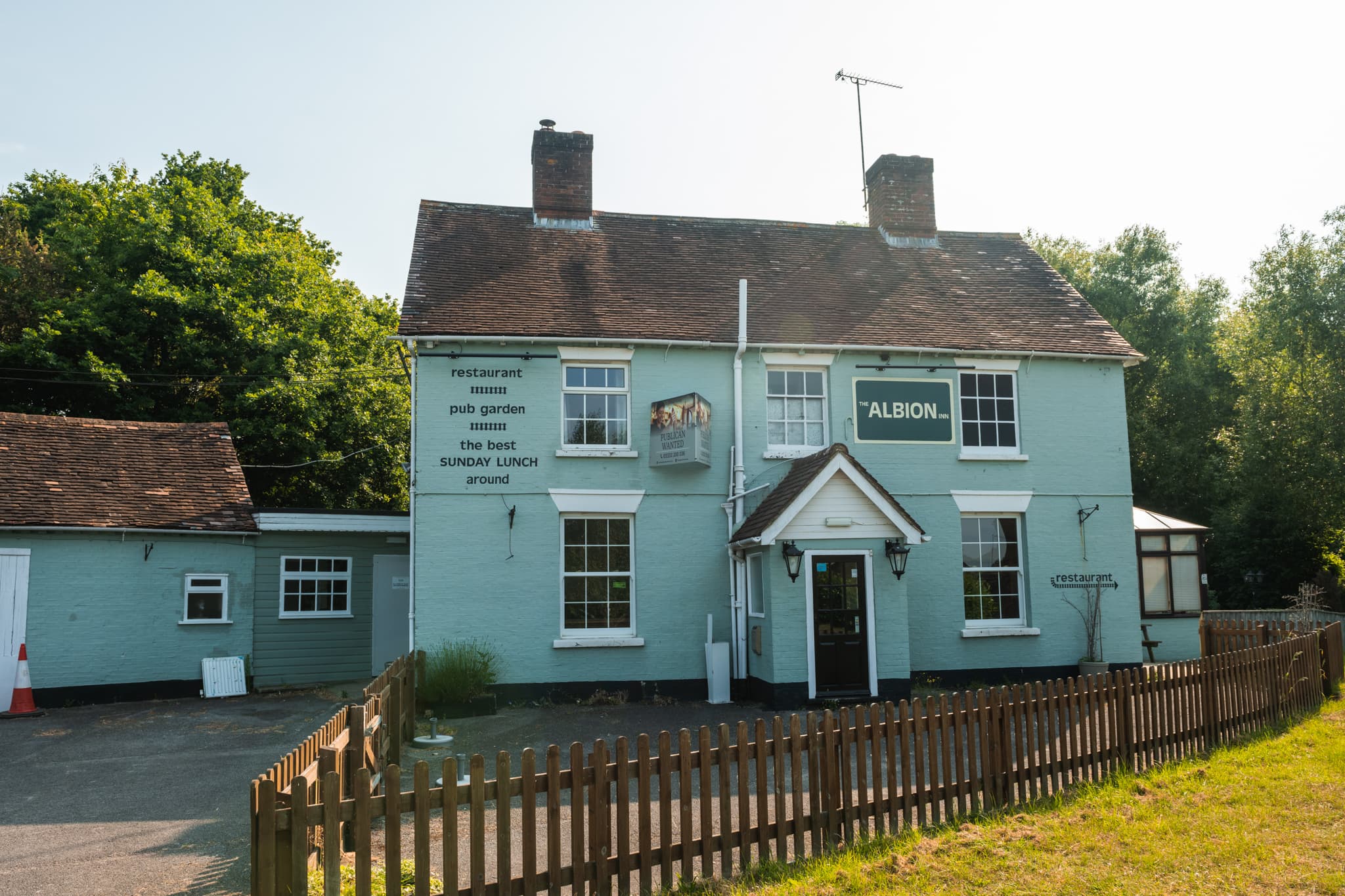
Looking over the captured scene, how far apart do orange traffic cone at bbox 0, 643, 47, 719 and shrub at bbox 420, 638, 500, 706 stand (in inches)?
265

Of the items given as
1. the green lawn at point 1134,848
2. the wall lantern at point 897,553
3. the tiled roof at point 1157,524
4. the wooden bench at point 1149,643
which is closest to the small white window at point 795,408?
the wall lantern at point 897,553

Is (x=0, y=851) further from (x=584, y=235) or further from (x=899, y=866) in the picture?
(x=584, y=235)

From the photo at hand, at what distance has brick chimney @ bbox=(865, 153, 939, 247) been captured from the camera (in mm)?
19859

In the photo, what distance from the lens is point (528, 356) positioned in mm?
15258

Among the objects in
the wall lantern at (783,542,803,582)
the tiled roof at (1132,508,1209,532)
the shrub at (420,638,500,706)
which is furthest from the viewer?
the tiled roof at (1132,508,1209,532)

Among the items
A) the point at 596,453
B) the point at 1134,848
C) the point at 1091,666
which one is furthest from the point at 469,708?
the point at 1091,666

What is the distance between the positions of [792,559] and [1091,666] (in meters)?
6.25

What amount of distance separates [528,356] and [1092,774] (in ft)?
33.6

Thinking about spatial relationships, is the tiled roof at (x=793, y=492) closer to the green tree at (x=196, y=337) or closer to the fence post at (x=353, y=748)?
the fence post at (x=353, y=748)

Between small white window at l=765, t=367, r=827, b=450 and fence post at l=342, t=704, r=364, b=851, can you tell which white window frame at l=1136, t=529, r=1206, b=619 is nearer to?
small white window at l=765, t=367, r=827, b=450

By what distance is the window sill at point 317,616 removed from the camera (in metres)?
18.3

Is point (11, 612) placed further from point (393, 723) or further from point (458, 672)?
point (393, 723)

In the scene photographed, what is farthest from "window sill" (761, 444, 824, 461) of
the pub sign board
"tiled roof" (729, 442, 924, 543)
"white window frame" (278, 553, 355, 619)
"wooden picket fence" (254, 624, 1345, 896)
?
"white window frame" (278, 553, 355, 619)

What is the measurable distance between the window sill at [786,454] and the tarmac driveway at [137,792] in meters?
8.11
